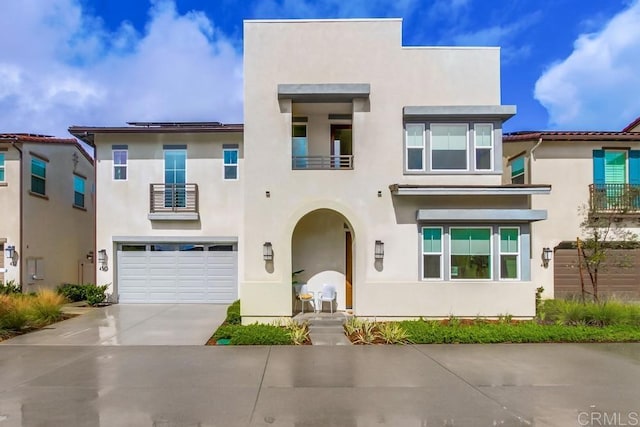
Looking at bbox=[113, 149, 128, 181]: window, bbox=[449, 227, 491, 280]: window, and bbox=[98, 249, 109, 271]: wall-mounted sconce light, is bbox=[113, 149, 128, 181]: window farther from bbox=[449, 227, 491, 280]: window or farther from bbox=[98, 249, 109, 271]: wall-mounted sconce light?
bbox=[449, 227, 491, 280]: window

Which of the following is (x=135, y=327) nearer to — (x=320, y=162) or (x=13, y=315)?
(x=13, y=315)

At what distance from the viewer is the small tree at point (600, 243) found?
11031mm

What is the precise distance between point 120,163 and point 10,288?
602 cm

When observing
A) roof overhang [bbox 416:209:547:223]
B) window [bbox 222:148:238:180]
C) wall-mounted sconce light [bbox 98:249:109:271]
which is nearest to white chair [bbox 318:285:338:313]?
roof overhang [bbox 416:209:547:223]

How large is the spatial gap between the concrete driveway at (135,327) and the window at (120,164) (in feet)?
16.9

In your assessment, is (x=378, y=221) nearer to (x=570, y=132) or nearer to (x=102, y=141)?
(x=570, y=132)

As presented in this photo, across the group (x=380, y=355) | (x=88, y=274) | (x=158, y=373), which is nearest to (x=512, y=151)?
(x=380, y=355)

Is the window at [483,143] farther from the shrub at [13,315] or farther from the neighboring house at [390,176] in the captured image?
the shrub at [13,315]

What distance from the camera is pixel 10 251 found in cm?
1443

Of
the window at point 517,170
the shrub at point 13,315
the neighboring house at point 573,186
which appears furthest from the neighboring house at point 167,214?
the neighboring house at point 573,186

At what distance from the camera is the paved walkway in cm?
524

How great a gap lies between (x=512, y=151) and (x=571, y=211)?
314 centimetres

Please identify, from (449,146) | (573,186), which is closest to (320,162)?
(449,146)

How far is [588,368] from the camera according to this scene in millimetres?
7273
